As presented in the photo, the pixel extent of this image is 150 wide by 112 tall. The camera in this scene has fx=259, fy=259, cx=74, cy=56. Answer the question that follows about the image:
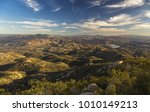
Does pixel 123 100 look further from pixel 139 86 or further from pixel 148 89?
pixel 139 86

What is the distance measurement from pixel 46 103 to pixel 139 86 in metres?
7.86

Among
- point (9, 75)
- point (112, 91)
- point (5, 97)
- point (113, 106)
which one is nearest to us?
point (113, 106)

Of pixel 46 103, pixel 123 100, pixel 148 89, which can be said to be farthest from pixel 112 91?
pixel 46 103

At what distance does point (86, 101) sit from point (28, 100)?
147cm

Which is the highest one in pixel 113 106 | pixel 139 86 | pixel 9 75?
pixel 113 106

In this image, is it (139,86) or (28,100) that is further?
(139,86)

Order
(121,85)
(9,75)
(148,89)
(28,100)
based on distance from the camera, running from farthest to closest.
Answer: (9,75) < (121,85) < (148,89) < (28,100)

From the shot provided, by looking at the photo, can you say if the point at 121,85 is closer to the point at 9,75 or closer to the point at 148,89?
the point at 148,89

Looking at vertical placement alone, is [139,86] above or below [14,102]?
below

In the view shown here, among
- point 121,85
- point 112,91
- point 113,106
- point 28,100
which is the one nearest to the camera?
point 113,106

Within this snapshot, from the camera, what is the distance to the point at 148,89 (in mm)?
11500

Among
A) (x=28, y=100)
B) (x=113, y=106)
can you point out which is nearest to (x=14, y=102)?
(x=28, y=100)

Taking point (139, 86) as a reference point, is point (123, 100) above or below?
above

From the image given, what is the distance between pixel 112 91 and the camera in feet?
34.6
